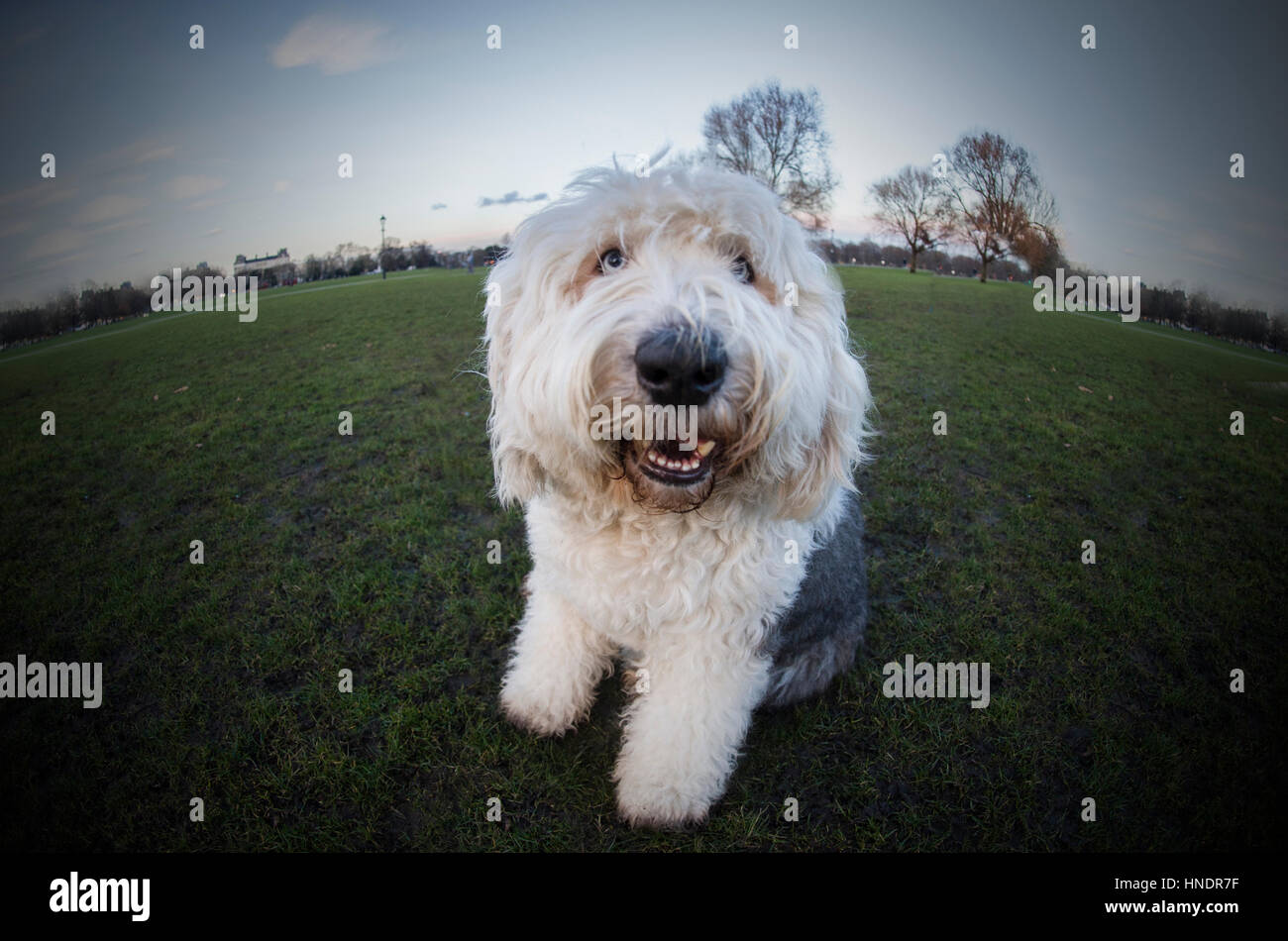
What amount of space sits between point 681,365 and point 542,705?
7.35ft

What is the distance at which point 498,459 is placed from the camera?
2.25 meters

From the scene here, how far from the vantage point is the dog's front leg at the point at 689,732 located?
Result: 8.27 ft

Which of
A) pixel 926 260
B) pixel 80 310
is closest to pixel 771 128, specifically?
pixel 926 260

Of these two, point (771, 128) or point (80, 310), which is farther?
point (771, 128)

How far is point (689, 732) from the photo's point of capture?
2.57 m

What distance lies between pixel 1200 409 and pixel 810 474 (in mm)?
8710

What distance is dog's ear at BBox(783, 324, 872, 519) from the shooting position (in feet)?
6.66

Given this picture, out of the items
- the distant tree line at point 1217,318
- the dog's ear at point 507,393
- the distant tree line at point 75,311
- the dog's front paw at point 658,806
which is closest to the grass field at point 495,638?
the dog's front paw at point 658,806

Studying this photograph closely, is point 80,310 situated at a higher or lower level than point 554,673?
higher

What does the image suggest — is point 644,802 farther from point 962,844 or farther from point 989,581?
point 989,581

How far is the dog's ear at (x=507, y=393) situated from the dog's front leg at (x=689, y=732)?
109 cm

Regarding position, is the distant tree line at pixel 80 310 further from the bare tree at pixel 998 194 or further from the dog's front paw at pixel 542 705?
the bare tree at pixel 998 194

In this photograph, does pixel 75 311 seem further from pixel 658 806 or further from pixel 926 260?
pixel 926 260

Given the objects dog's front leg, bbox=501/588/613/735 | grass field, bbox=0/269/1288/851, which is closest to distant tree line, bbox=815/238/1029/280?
dog's front leg, bbox=501/588/613/735
